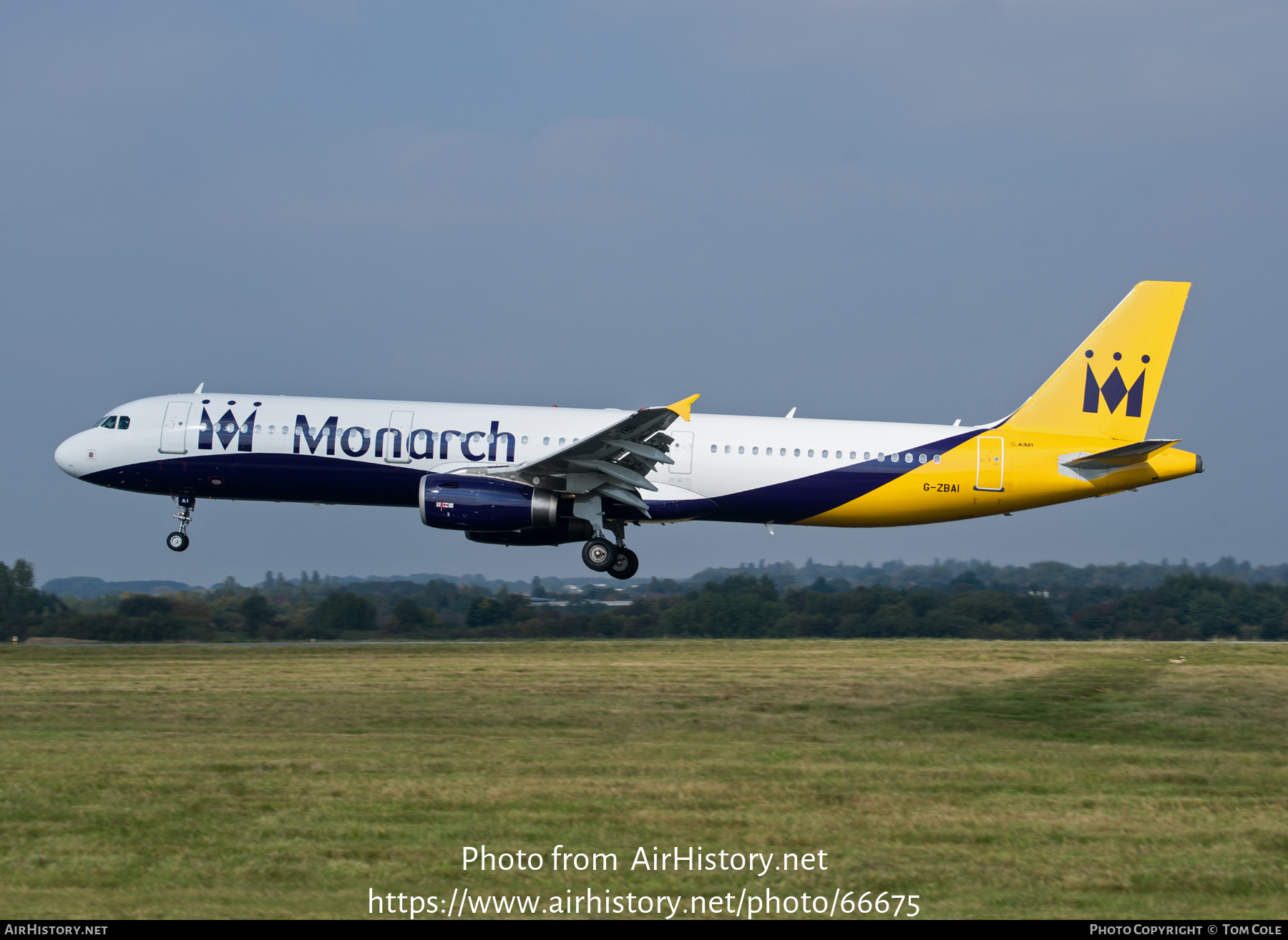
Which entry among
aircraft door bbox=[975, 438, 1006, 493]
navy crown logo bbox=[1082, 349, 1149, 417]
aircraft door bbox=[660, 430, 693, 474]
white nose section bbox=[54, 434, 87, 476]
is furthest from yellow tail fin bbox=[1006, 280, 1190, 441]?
white nose section bbox=[54, 434, 87, 476]

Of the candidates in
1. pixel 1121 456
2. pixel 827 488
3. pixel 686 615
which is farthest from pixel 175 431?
pixel 1121 456

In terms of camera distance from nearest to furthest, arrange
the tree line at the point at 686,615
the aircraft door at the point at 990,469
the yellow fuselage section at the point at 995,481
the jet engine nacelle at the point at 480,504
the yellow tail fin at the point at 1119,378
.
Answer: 1. the jet engine nacelle at the point at 480,504
2. the yellow fuselage section at the point at 995,481
3. the aircraft door at the point at 990,469
4. the yellow tail fin at the point at 1119,378
5. the tree line at the point at 686,615

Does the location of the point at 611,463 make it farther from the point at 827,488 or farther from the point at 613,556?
the point at 827,488

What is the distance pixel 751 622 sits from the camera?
1379 inches

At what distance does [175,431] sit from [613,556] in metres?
10.6

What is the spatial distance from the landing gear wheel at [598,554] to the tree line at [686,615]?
4614 millimetres

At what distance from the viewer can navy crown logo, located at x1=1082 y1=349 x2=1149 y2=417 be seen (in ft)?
89.3

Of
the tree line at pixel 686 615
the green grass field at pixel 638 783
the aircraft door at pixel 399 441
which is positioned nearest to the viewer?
the green grass field at pixel 638 783

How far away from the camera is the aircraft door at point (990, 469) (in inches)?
1057

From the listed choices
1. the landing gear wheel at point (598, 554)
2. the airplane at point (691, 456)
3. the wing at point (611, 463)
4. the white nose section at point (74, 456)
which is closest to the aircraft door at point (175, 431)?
the airplane at point (691, 456)

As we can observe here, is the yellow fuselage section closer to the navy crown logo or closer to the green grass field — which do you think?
the navy crown logo

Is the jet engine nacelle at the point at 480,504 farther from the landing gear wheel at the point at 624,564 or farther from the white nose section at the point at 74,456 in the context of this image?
the white nose section at the point at 74,456

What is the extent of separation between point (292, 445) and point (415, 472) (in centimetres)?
287

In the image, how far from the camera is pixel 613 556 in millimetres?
27109
